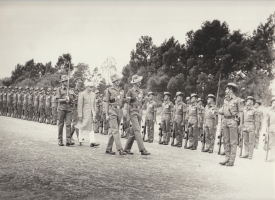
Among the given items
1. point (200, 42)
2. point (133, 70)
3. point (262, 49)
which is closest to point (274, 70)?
point (262, 49)

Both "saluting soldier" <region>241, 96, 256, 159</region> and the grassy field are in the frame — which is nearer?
the grassy field

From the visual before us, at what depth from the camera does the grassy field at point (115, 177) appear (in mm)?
4773

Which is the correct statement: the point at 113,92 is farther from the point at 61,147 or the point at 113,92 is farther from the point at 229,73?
the point at 229,73

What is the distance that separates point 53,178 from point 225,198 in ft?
9.47

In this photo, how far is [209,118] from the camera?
37.0ft

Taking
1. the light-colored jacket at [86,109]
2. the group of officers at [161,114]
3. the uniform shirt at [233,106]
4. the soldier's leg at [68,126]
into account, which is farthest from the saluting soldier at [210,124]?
the soldier's leg at [68,126]

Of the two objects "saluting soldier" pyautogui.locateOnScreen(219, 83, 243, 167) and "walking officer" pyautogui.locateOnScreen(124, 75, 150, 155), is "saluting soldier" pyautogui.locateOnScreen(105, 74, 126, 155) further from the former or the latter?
"saluting soldier" pyautogui.locateOnScreen(219, 83, 243, 167)

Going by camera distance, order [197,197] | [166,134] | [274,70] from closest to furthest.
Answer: [197,197] < [274,70] < [166,134]

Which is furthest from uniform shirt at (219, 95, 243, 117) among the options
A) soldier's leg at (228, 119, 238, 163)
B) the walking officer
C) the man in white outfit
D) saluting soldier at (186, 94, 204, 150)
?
the man in white outfit

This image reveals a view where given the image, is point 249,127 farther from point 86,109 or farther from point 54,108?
point 54,108

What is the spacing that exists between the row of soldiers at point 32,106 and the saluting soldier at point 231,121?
1151 centimetres

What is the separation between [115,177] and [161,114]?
7.19 meters

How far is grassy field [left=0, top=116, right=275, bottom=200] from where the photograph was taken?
4773 millimetres

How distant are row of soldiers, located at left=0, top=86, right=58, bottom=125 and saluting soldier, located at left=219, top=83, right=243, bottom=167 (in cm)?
1151
